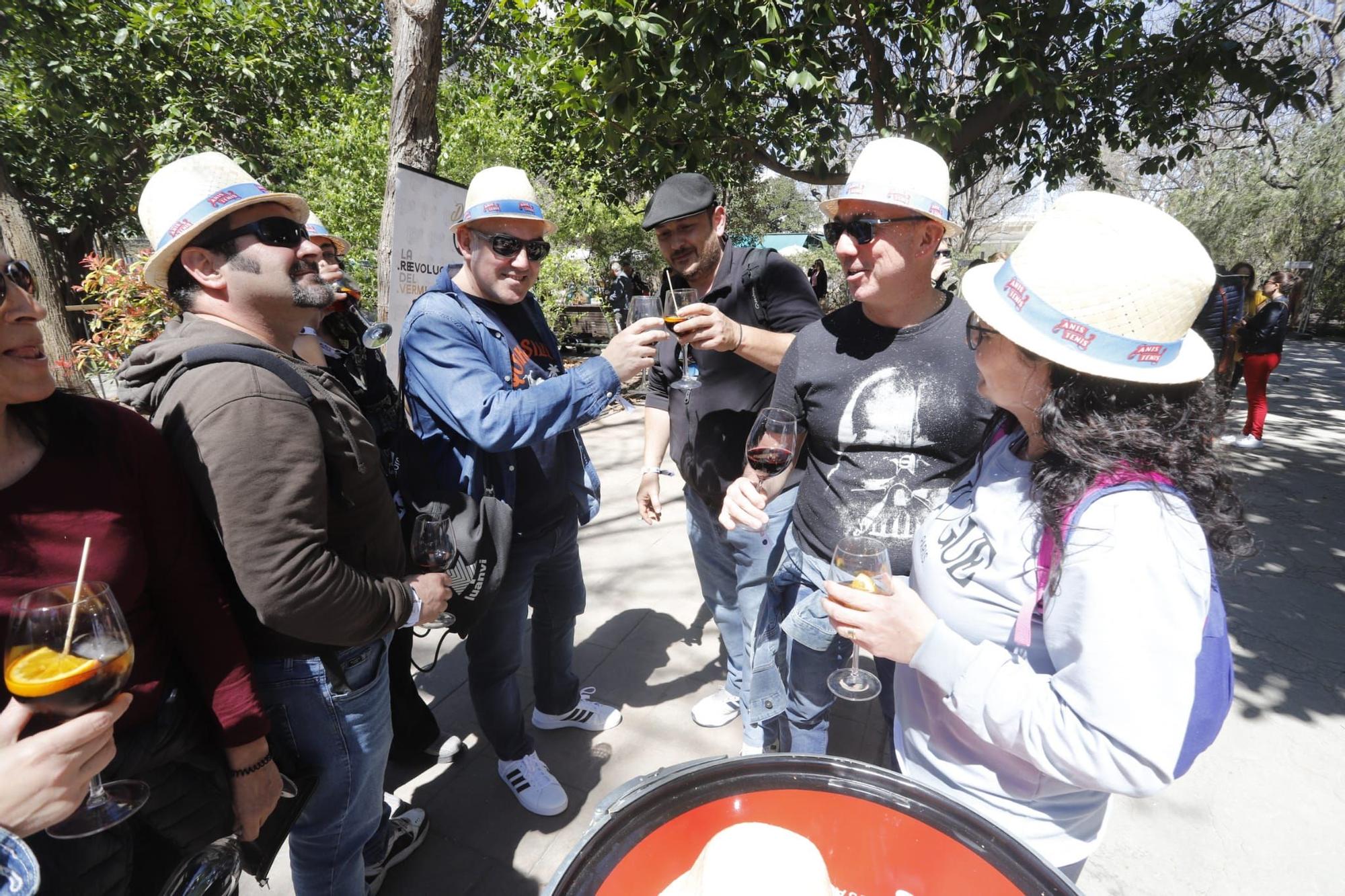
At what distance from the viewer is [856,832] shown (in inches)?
40.2

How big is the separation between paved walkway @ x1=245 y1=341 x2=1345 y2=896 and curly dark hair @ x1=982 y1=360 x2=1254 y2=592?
146 mm

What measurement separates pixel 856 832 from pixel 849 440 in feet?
3.92

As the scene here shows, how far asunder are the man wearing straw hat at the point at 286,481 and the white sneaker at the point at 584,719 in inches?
47.5

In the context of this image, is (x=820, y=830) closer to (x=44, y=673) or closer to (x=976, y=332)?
(x=976, y=332)

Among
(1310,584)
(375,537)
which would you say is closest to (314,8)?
(375,537)

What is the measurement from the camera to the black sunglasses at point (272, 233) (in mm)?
1576

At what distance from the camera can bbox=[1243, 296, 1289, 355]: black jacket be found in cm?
717

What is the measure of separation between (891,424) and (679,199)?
141cm

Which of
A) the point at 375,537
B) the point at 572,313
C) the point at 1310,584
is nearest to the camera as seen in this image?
the point at 375,537

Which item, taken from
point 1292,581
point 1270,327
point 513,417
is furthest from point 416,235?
point 1270,327

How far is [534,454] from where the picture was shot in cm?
239

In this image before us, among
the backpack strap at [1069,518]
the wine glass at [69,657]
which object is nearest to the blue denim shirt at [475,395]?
the wine glass at [69,657]

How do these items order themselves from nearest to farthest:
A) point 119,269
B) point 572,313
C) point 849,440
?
point 849,440 → point 119,269 → point 572,313

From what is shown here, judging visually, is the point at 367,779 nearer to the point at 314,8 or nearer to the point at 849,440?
the point at 849,440
